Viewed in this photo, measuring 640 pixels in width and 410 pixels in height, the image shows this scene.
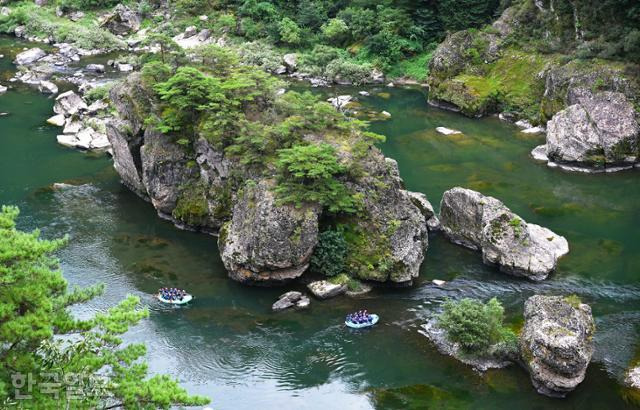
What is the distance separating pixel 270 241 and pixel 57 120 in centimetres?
3568

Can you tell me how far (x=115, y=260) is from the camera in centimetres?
3512

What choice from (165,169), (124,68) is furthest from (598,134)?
(124,68)

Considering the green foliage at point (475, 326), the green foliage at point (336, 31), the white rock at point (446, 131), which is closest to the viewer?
the green foliage at point (475, 326)

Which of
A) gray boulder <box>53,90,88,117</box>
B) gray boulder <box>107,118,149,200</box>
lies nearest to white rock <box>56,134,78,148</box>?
gray boulder <box>53,90,88,117</box>

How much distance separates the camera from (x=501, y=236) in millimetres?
32656

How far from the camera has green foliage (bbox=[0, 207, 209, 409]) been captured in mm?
14047

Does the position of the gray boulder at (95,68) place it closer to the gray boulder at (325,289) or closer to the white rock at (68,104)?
the white rock at (68,104)

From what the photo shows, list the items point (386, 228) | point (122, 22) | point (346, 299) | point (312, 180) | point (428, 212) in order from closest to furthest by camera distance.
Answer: point (346, 299) < point (386, 228) < point (312, 180) < point (428, 212) < point (122, 22)

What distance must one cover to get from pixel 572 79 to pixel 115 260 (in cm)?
3895

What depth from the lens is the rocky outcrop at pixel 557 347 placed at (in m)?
24.0

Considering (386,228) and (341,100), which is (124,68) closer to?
(341,100)

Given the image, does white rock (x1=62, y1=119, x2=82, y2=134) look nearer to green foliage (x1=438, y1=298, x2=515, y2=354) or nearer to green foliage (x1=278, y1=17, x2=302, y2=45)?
green foliage (x1=278, y1=17, x2=302, y2=45)

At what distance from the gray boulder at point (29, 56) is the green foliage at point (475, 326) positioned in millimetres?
70716

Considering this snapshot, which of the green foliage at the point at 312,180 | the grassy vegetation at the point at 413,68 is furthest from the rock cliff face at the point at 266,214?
the grassy vegetation at the point at 413,68
